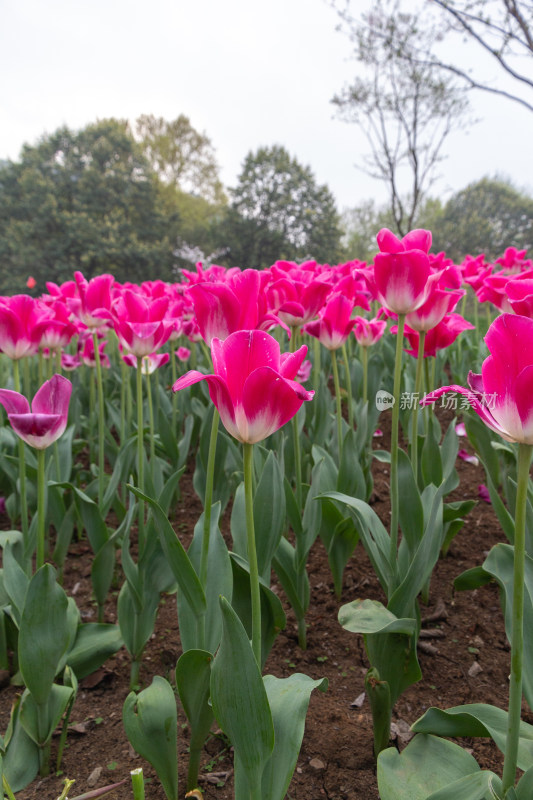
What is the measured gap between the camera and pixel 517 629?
72 cm

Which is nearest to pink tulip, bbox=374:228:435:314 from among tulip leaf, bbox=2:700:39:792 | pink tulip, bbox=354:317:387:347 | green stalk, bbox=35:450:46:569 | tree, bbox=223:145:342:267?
green stalk, bbox=35:450:46:569

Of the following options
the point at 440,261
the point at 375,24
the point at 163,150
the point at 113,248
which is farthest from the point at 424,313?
the point at 163,150

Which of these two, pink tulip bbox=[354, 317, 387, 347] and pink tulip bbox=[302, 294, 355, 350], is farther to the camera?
pink tulip bbox=[354, 317, 387, 347]

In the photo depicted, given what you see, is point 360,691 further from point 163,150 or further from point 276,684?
point 163,150

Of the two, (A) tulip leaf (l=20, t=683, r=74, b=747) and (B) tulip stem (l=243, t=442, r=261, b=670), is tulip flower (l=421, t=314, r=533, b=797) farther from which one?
(A) tulip leaf (l=20, t=683, r=74, b=747)

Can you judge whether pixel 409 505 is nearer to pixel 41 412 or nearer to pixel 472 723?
pixel 472 723

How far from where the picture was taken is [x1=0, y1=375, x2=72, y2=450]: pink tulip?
1.05 meters

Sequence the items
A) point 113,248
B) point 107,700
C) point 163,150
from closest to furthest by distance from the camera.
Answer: point 107,700, point 113,248, point 163,150

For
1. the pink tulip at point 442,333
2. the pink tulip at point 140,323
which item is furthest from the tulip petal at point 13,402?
the pink tulip at point 442,333

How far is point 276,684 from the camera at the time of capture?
937 millimetres

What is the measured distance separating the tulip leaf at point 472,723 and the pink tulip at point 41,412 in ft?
2.78

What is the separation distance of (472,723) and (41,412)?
3.15 ft

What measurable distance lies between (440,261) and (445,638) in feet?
3.69

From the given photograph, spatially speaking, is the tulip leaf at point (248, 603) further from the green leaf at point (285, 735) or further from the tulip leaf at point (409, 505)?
the tulip leaf at point (409, 505)
